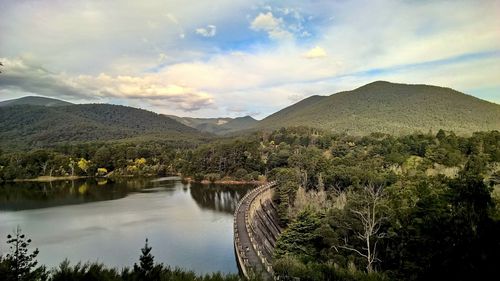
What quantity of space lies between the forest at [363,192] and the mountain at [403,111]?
25.9 m

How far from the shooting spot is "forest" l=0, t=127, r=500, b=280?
13.2 meters

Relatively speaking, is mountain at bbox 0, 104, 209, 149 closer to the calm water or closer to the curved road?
the calm water

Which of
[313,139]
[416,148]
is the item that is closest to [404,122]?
[313,139]

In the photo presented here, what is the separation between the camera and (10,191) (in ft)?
217

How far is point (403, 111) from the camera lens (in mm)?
131375

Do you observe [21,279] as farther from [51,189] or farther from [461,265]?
[51,189]

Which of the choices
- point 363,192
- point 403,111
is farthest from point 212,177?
point 403,111

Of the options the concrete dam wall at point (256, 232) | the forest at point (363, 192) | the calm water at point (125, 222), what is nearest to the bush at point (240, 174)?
the forest at point (363, 192)

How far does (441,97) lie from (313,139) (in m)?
59.7

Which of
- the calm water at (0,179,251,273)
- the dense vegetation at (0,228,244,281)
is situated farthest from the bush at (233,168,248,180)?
the dense vegetation at (0,228,244,281)

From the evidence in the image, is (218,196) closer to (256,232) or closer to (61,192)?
(61,192)

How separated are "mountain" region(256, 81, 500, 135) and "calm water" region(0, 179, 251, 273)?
72.0 meters

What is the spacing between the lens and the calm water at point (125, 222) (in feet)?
98.2

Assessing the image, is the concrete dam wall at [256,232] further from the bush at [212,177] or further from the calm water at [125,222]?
the bush at [212,177]
